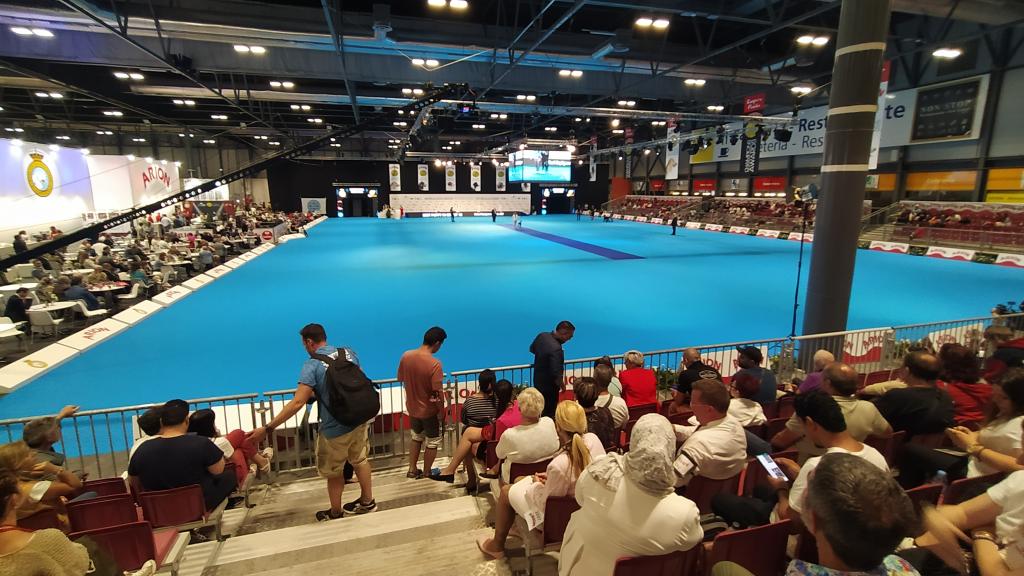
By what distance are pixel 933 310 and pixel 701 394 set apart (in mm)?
12403

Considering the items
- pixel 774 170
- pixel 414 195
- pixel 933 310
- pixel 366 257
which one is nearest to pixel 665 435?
pixel 933 310

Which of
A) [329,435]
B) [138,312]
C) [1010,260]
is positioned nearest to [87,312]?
[138,312]

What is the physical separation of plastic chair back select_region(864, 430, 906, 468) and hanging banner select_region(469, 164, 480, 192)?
45.6 metres

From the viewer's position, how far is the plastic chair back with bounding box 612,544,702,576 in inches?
79.4

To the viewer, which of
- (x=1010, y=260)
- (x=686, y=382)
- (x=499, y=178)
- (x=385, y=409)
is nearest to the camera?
(x=686, y=382)

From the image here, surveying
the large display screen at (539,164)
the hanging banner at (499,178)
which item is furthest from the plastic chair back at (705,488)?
the hanging banner at (499,178)

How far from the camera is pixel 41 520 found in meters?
2.75

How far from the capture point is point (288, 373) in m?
7.87

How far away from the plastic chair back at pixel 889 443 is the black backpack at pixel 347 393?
3614 millimetres

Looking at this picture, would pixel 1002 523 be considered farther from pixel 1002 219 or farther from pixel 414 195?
pixel 414 195

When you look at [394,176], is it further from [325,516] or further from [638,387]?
[325,516]

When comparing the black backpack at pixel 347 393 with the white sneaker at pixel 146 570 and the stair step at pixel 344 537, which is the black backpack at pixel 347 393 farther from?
the white sneaker at pixel 146 570

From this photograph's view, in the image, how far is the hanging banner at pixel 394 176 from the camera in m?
44.9

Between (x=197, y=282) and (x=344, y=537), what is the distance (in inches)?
564
